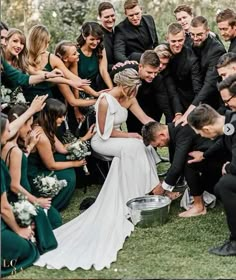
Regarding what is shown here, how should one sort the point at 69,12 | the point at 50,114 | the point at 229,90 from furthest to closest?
the point at 69,12 → the point at 50,114 → the point at 229,90

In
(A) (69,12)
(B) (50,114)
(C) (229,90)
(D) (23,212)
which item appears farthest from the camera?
(A) (69,12)

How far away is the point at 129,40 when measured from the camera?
313 inches

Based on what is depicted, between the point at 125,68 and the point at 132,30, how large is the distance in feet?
2.81

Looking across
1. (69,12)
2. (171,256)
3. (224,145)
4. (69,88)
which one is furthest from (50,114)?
(69,12)

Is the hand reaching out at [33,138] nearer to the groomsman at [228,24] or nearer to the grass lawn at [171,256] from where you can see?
the grass lawn at [171,256]

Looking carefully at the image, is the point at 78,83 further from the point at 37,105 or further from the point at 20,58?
the point at 37,105

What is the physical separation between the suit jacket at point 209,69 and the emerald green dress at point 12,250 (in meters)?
2.48

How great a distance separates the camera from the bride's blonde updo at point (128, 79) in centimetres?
684

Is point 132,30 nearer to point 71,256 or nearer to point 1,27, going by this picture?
point 1,27

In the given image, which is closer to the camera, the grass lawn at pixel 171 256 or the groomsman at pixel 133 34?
the grass lawn at pixel 171 256

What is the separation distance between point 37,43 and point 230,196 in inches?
108

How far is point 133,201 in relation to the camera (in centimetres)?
650

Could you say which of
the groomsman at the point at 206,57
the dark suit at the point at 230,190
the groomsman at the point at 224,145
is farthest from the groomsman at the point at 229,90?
the groomsman at the point at 206,57

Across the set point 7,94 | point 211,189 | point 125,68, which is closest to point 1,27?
point 7,94
